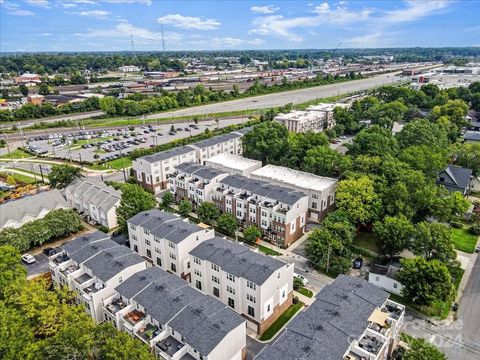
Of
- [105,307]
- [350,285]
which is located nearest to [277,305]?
[350,285]

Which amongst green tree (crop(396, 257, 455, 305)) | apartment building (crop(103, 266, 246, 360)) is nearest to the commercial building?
apartment building (crop(103, 266, 246, 360))

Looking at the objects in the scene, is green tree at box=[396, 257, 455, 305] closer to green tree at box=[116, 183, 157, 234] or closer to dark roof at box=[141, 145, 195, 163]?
green tree at box=[116, 183, 157, 234]

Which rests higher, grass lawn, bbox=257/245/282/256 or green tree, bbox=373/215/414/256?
green tree, bbox=373/215/414/256

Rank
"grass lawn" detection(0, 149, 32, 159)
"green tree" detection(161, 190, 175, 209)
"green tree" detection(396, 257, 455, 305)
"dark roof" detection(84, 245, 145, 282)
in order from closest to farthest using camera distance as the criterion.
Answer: "green tree" detection(396, 257, 455, 305)
"dark roof" detection(84, 245, 145, 282)
"green tree" detection(161, 190, 175, 209)
"grass lawn" detection(0, 149, 32, 159)

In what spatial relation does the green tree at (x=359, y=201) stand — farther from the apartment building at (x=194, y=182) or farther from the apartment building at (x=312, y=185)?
the apartment building at (x=194, y=182)

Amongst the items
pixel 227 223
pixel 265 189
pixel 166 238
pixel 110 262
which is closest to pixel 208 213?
pixel 227 223

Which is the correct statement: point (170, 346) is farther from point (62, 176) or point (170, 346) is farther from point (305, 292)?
point (62, 176)
